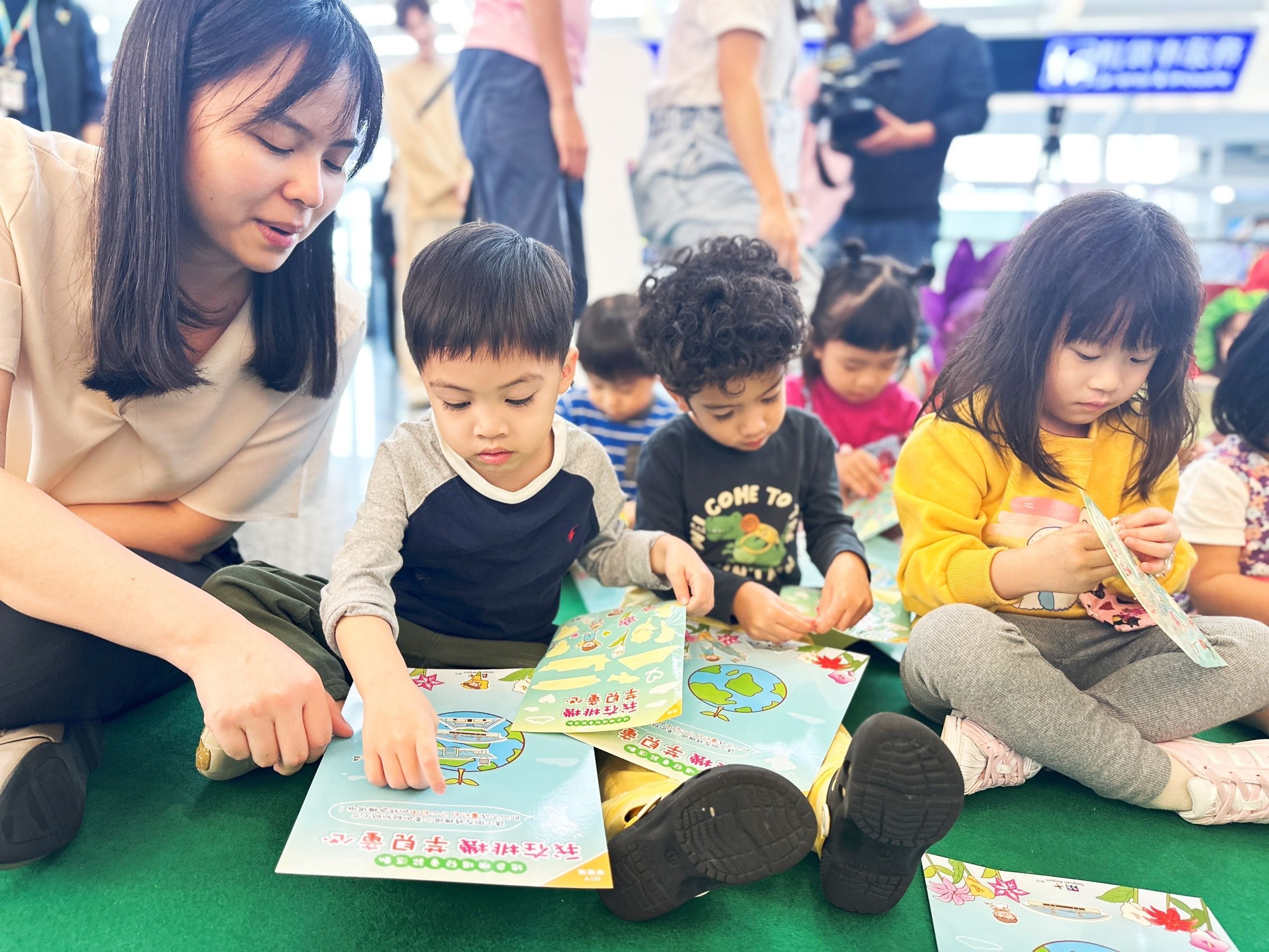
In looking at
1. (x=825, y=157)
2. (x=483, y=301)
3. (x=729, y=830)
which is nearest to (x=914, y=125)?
(x=825, y=157)

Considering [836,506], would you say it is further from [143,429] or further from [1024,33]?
[1024,33]

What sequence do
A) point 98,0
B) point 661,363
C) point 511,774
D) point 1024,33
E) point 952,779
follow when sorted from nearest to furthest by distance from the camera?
point 952,779
point 511,774
point 661,363
point 1024,33
point 98,0

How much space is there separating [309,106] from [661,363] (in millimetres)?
525

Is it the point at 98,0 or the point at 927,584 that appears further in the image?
the point at 98,0

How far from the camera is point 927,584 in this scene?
104 cm

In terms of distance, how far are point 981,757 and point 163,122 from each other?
38.7 inches

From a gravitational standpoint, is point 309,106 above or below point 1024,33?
below

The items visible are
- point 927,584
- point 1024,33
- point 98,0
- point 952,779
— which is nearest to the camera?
point 952,779

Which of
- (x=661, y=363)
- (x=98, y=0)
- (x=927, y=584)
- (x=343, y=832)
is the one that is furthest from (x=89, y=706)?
(x=98, y=0)

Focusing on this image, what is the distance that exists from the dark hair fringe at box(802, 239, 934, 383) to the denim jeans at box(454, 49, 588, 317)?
1.51 feet

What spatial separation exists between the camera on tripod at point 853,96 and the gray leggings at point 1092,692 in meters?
1.81

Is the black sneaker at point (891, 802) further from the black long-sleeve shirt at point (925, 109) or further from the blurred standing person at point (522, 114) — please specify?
the black long-sleeve shirt at point (925, 109)

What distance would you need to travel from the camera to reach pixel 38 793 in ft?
2.61

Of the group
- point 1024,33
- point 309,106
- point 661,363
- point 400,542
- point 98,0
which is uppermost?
point 98,0
